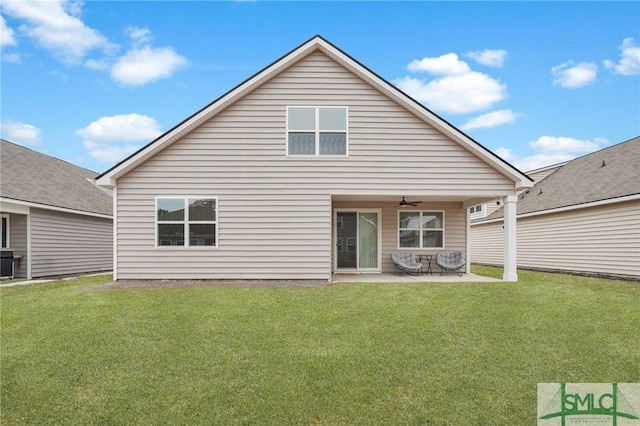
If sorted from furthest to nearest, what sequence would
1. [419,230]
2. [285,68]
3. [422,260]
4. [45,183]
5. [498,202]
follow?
[498,202], [45,183], [419,230], [422,260], [285,68]

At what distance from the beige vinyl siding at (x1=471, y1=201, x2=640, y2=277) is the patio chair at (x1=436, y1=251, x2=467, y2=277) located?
4750mm

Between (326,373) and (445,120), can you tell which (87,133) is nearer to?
(445,120)

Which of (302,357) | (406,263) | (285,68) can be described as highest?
(285,68)

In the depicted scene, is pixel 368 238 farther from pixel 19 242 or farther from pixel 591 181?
pixel 19 242

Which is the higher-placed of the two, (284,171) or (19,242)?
(284,171)

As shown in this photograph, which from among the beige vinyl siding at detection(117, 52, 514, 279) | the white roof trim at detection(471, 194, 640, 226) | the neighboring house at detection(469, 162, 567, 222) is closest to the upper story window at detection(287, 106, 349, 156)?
the beige vinyl siding at detection(117, 52, 514, 279)

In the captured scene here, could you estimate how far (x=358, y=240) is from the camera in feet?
47.3

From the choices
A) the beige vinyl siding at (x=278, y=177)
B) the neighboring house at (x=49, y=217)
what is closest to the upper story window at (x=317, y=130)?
the beige vinyl siding at (x=278, y=177)

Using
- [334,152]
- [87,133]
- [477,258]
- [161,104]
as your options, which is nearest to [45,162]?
[161,104]

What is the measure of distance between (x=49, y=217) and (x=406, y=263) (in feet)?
44.5

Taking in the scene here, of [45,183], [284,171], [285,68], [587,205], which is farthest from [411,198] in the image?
[45,183]

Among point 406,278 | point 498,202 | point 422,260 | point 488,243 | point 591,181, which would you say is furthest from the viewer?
point 488,243

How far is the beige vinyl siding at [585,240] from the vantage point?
13.0 m

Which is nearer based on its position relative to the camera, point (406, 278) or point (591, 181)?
point (406, 278)
